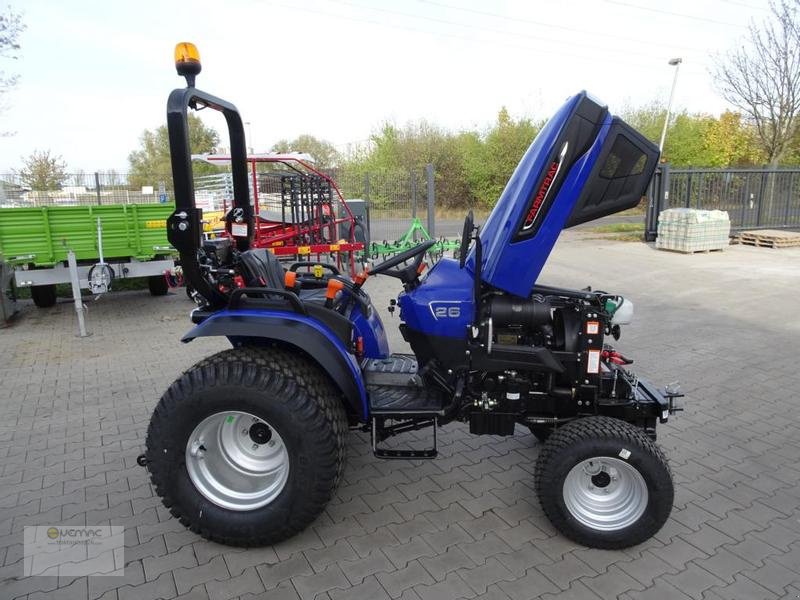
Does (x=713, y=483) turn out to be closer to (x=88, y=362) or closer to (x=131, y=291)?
(x=88, y=362)

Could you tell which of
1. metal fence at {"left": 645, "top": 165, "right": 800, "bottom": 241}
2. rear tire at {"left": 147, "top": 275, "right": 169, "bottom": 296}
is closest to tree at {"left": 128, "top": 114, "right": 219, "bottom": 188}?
rear tire at {"left": 147, "top": 275, "right": 169, "bottom": 296}

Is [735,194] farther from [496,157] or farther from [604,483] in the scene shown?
[604,483]

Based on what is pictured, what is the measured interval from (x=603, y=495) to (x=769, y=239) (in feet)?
43.0

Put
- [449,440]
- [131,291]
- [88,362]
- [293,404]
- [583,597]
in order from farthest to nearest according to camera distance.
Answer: [131,291]
[88,362]
[449,440]
[293,404]
[583,597]

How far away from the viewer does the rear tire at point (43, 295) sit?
804 cm

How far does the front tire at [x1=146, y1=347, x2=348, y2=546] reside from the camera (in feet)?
8.32

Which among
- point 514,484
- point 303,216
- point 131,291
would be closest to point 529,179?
point 514,484

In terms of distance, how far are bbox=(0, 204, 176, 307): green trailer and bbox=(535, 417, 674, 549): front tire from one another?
6699mm

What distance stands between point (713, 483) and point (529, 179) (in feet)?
7.18

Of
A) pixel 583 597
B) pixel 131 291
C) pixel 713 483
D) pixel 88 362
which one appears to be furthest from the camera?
pixel 131 291

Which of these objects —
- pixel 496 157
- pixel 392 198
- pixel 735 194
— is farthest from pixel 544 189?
pixel 496 157

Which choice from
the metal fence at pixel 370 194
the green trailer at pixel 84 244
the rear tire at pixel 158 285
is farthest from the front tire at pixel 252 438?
the metal fence at pixel 370 194

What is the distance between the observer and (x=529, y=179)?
2.55 metres

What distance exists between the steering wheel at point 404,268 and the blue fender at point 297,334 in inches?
17.3
